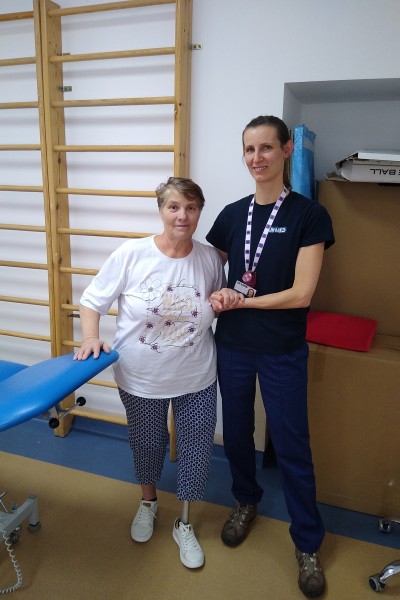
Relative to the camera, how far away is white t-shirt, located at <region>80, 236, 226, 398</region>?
148 cm

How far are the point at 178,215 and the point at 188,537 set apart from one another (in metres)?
1.26

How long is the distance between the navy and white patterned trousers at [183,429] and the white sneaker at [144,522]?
22 cm

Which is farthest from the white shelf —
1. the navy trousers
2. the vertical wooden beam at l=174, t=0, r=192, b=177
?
the navy trousers

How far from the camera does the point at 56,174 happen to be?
226 cm

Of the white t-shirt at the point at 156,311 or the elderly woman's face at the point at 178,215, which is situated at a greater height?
the elderly woman's face at the point at 178,215

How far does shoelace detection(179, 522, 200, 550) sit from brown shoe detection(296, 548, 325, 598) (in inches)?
15.8

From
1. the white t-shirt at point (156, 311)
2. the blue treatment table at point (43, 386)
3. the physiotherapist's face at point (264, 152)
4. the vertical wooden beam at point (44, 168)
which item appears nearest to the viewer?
the blue treatment table at point (43, 386)

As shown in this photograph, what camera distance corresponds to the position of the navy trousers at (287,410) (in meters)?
1.52

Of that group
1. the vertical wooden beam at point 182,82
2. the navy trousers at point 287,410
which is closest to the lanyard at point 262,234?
the navy trousers at point 287,410

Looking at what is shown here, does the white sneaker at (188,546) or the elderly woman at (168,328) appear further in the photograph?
the white sneaker at (188,546)

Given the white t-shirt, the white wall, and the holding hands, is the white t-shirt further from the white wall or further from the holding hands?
the white wall

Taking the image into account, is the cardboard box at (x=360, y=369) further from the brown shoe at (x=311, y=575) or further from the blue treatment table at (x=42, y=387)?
the blue treatment table at (x=42, y=387)

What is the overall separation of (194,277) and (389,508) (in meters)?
1.39

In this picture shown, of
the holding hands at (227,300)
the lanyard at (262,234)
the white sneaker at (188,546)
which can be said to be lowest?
the white sneaker at (188,546)
